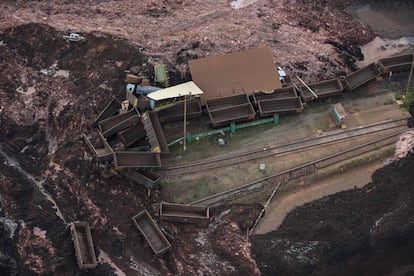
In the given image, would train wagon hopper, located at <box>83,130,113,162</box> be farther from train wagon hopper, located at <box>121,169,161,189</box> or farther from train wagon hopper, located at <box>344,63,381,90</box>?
train wagon hopper, located at <box>344,63,381,90</box>

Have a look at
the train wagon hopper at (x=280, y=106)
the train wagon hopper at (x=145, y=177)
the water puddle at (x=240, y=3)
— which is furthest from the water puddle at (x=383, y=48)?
the train wagon hopper at (x=145, y=177)

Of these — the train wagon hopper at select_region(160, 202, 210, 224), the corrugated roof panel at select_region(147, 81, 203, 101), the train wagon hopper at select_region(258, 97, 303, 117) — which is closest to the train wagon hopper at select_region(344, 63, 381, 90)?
the train wagon hopper at select_region(258, 97, 303, 117)

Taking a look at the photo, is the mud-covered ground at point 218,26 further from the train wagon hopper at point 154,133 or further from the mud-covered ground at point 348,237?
the mud-covered ground at point 348,237

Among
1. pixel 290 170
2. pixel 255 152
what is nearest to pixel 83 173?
pixel 255 152

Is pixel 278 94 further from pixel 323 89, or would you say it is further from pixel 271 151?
pixel 271 151

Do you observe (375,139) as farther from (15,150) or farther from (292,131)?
(15,150)
